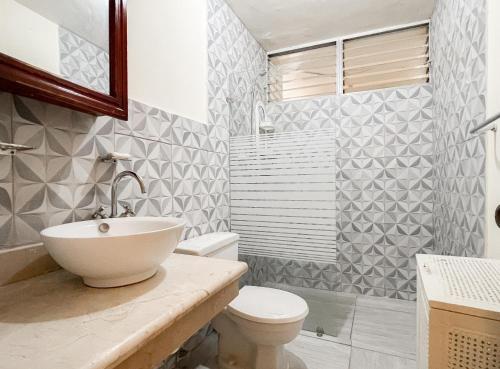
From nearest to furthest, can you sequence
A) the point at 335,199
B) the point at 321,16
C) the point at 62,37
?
1. the point at 62,37
2. the point at 335,199
3. the point at 321,16

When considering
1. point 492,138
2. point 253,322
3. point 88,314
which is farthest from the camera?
point 253,322

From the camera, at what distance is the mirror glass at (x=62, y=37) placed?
809 millimetres

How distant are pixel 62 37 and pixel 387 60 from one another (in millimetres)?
2615

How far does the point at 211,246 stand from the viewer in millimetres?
1531

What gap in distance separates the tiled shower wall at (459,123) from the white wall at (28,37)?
5.98 feet

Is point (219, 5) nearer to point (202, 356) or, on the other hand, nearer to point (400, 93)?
point (400, 93)

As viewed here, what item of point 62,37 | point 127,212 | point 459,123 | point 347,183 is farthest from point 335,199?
point 62,37

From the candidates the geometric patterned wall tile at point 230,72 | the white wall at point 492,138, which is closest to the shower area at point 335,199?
the geometric patterned wall tile at point 230,72

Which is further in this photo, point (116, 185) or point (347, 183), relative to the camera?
point (347, 183)

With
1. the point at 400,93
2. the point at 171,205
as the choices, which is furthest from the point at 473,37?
the point at 171,205

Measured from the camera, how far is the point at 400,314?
7.04 feet

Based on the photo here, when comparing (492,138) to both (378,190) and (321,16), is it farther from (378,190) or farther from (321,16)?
(321,16)

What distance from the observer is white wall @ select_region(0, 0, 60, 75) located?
785 millimetres

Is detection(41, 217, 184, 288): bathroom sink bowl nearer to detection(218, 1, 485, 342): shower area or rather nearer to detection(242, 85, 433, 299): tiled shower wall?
detection(218, 1, 485, 342): shower area
